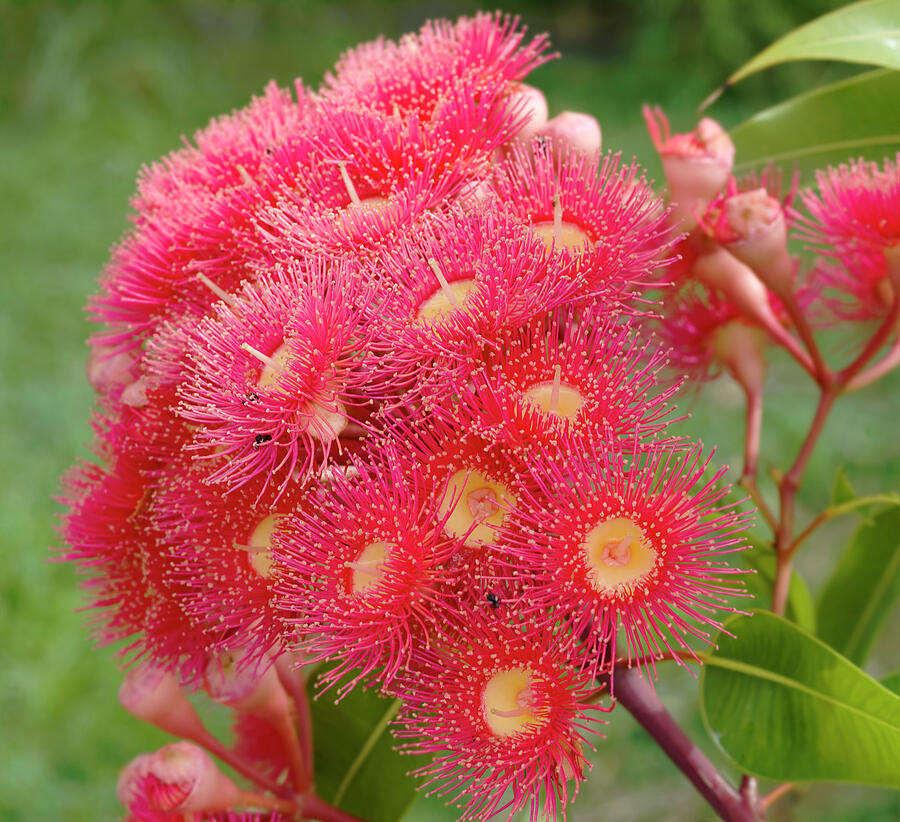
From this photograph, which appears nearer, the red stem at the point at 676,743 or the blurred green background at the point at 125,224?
the red stem at the point at 676,743

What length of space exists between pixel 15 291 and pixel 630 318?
107 inches

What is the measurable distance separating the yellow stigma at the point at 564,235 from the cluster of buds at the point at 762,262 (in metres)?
0.06

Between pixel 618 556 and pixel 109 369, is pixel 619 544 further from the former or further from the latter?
pixel 109 369

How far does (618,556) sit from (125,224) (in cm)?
305

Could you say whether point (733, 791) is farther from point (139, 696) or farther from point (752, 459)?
point (139, 696)

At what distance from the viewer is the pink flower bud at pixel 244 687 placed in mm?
587

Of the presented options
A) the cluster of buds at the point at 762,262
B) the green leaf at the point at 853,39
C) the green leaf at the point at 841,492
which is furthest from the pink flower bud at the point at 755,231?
the green leaf at the point at 841,492

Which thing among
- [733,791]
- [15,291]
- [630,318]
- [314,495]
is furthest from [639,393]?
[15,291]

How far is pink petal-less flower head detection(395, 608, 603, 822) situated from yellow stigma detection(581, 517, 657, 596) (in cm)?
4

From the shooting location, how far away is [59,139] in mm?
3809

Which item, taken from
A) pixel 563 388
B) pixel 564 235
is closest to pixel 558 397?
pixel 563 388

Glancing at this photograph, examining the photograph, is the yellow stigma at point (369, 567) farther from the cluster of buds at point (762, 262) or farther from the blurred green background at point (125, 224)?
the blurred green background at point (125, 224)

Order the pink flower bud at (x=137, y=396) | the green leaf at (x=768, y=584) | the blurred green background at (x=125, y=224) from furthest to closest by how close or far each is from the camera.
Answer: the blurred green background at (x=125, y=224) < the green leaf at (x=768, y=584) < the pink flower bud at (x=137, y=396)

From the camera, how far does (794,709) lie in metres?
0.59
